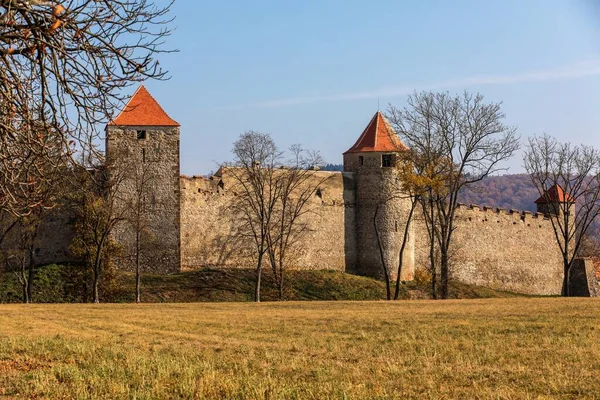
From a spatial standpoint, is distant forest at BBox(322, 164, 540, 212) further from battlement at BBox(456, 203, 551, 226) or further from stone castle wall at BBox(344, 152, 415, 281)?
stone castle wall at BBox(344, 152, 415, 281)

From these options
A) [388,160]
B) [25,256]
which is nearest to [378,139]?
[388,160]

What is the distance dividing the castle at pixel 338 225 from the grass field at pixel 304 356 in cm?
1578

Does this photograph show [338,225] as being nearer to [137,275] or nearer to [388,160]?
[388,160]

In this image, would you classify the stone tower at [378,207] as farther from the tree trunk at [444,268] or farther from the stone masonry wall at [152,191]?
the stone masonry wall at [152,191]

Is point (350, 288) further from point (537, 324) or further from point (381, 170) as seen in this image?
point (537, 324)

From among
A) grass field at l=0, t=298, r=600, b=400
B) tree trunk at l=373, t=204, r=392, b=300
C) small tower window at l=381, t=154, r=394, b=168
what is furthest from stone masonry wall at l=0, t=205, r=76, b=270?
small tower window at l=381, t=154, r=394, b=168

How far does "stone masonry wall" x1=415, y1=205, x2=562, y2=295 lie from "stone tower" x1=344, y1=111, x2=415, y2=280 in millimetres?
2857

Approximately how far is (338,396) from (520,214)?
157ft

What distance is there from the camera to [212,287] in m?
40.0

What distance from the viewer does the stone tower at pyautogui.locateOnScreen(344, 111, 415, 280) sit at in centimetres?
4638

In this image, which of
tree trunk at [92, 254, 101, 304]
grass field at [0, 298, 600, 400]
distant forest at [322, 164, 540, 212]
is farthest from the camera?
distant forest at [322, 164, 540, 212]

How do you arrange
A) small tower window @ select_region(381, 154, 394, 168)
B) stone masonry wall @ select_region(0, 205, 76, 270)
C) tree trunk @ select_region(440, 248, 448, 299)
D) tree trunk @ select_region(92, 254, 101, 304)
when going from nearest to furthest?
1. tree trunk @ select_region(92, 254, 101, 304)
2. tree trunk @ select_region(440, 248, 448, 299)
3. stone masonry wall @ select_region(0, 205, 76, 270)
4. small tower window @ select_region(381, 154, 394, 168)

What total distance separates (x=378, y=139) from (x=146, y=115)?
40.7 feet

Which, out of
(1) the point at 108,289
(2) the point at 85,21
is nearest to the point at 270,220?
(1) the point at 108,289
